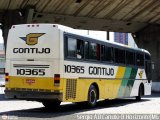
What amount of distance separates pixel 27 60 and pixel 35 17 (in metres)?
16.2

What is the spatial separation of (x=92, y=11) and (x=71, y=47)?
52.9 feet

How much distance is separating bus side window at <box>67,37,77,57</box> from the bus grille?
0.96 meters

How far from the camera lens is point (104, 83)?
17594 millimetres

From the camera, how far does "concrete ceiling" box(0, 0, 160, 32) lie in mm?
28109

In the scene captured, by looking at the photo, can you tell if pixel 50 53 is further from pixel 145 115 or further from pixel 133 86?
pixel 133 86

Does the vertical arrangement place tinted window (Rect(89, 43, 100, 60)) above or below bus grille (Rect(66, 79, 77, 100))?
above

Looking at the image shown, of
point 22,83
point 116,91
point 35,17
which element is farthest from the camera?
point 35,17

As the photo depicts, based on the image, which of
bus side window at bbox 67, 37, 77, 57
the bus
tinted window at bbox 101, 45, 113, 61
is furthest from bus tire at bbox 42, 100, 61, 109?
tinted window at bbox 101, 45, 113, 61

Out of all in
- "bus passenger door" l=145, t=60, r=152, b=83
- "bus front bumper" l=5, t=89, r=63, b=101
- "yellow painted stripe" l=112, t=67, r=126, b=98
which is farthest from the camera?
"bus passenger door" l=145, t=60, r=152, b=83

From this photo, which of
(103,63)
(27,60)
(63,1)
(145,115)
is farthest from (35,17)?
(145,115)

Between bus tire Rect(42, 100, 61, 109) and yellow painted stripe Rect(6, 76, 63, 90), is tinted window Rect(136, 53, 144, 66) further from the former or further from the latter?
yellow painted stripe Rect(6, 76, 63, 90)

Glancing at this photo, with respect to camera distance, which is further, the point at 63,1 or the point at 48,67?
the point at 63,1

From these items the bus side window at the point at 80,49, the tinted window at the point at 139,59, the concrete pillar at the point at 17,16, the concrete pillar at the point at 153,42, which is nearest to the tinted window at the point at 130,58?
the tinted window at the point at 139,59

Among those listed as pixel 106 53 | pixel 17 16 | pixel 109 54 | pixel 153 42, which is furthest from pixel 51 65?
pixel 153 42
